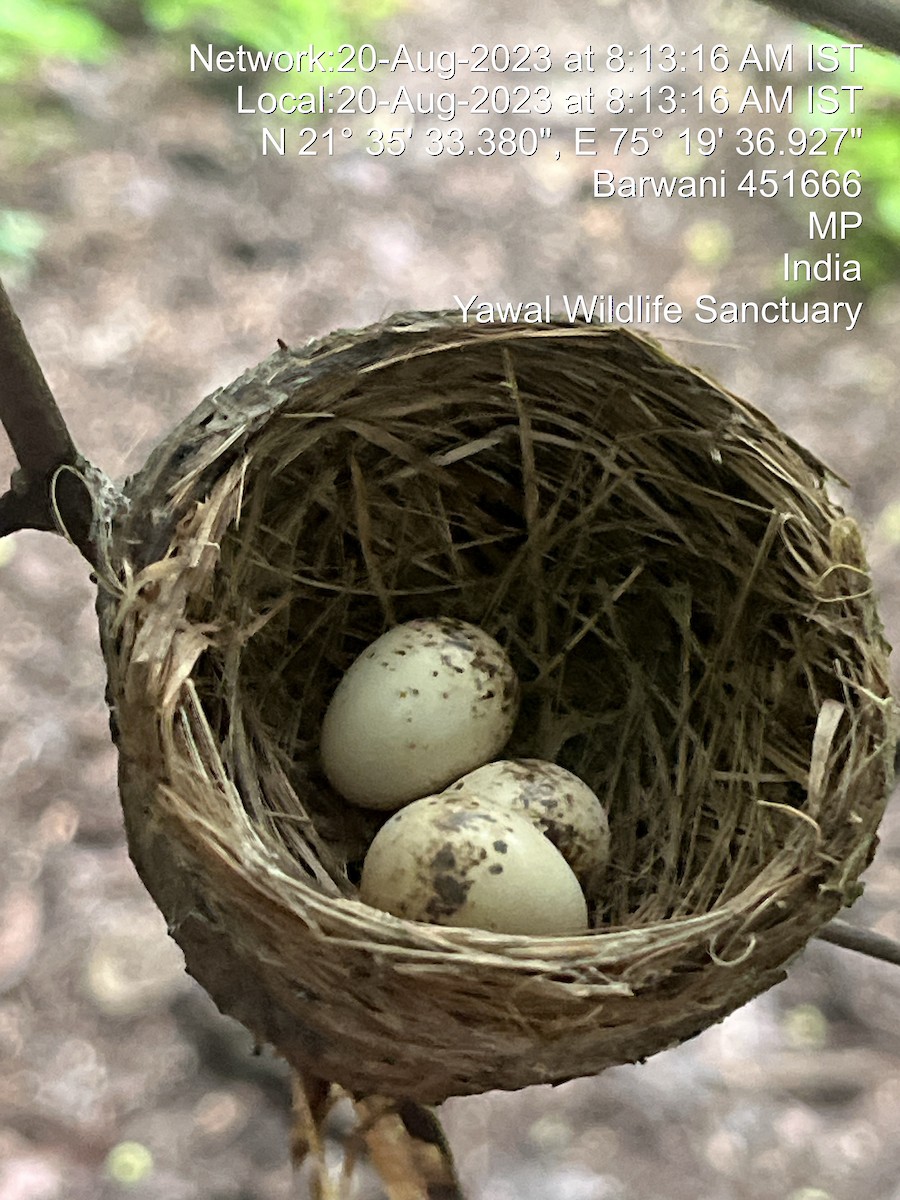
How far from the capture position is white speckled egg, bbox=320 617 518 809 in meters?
0.76

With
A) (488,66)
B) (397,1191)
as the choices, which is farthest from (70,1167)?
(488,66)

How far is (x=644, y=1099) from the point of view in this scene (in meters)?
0.88

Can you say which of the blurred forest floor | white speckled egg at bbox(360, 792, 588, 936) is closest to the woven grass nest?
white speckled egg at bbox(360, 792, 588, 936)

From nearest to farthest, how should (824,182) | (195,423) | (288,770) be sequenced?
(195,423)
(288,770)
(824,182)

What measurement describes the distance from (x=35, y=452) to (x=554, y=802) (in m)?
0.40

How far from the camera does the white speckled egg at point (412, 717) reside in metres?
0.76

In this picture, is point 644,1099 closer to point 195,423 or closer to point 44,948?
point 44,948

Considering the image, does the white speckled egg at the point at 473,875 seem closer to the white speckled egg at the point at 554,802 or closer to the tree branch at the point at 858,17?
the white speckled egg at the point at 554,802

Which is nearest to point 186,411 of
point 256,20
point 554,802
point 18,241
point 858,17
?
point 18,241

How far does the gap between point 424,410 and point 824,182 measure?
542mm

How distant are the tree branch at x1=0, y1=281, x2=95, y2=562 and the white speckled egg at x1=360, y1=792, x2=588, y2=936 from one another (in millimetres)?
271

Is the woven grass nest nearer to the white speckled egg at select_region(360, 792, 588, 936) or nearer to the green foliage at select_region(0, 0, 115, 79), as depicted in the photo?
the white speckled egg at select_region(360, 792, 588, 936)

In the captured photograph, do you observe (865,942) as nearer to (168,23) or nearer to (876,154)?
(876,154)

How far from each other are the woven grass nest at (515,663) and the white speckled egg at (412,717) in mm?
49
